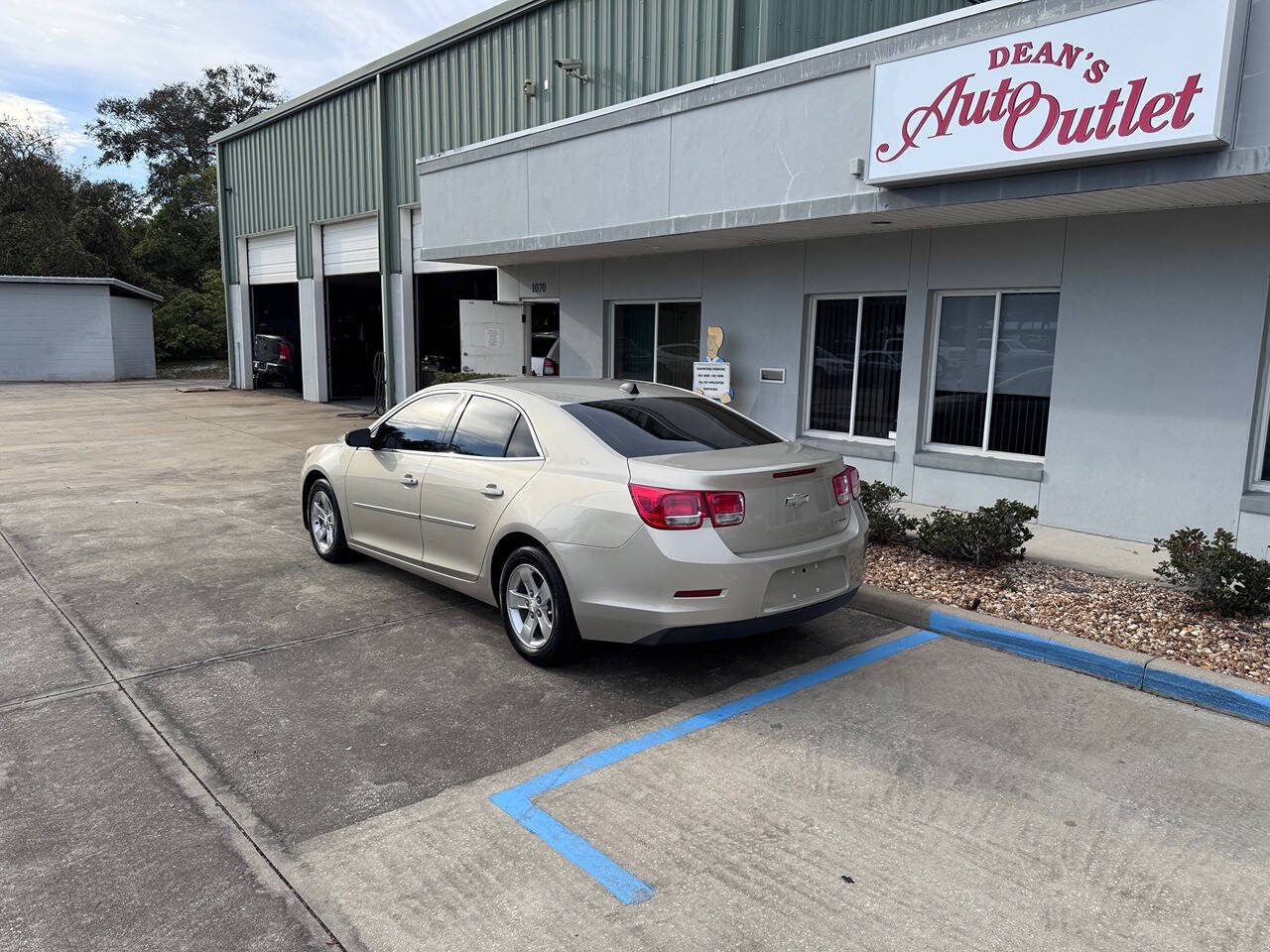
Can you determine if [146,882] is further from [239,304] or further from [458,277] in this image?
[239,304]

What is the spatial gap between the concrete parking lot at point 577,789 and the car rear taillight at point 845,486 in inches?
38.8

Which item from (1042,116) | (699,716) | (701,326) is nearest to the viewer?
(699,716)

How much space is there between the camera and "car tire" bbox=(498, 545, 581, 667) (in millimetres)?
4906

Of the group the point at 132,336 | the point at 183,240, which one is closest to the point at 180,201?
the point at 183,240

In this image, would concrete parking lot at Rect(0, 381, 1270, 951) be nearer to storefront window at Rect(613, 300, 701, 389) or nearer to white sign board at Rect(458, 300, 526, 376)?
storefront window at Rect(613, 300, 701, 389)

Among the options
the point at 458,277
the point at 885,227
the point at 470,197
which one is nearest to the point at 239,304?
the point at 458,277

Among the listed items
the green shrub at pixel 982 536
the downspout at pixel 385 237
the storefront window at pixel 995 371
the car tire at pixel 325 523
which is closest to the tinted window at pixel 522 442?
A: the car tire at pixel 325 523

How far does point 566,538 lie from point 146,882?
2393 mm

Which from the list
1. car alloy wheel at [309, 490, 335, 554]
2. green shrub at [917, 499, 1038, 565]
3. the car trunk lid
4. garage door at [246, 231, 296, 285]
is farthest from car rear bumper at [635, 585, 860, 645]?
garage door at [246, 231, 296, 285]

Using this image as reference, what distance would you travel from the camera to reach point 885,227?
911cm

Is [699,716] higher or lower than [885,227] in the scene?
lower

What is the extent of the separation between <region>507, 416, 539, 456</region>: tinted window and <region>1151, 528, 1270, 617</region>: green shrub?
4.20 meters

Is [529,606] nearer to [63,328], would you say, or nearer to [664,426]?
[664,426]

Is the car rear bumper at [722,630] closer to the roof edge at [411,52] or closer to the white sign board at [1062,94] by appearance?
the white sign board at [1062,94]
